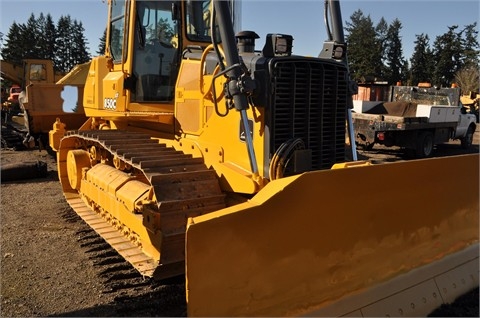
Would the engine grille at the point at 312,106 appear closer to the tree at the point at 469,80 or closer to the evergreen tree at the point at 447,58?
the tree at the point at 469,80

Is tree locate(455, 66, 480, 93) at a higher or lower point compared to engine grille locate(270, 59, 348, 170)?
higher

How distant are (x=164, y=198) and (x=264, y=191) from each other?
3.31 ft

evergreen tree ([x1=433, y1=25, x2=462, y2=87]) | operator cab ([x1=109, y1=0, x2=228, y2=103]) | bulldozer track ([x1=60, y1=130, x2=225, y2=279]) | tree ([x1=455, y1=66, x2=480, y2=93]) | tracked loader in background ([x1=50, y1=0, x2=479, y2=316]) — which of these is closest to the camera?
tracked loader in background ([x1=50, y1=0, x2=479, y2=316])

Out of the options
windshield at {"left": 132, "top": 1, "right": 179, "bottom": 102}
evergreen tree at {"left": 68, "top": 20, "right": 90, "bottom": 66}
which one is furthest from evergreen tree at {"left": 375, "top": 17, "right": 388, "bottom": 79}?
windshield at {"left": 132, "top": 1, "right": 179, "bottom": 102}

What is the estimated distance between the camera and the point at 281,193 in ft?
9.66

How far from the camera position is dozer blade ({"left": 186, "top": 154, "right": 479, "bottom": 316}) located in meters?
2.79

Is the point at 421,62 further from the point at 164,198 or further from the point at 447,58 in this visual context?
the point at 164,198

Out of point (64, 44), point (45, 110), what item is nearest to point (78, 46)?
point (64, 44)

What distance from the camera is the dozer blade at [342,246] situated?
2795mm

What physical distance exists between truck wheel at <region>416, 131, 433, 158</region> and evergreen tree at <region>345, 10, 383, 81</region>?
1824 inches

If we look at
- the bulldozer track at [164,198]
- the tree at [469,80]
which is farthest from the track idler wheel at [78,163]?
the tree at [469,80]

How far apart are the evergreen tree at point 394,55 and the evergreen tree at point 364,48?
7.70ft

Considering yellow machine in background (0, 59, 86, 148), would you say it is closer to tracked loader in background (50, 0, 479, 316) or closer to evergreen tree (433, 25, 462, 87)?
tracked loader in background (50, 0, 479, 316)

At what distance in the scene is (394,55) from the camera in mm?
64875
